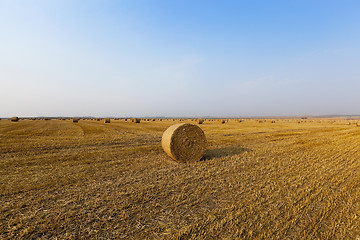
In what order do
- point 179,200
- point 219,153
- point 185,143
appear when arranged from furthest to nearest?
1. point 219,153
2. point 185,143
3. point 179,200

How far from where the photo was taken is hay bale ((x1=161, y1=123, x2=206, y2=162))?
7881mm

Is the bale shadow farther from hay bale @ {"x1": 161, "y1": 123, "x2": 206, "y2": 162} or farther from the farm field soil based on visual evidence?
the farm field soil

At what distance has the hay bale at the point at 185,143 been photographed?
788cm

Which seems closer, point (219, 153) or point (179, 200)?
point (179, 200)

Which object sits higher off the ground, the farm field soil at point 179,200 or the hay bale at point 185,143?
the hay bale at point 185,143

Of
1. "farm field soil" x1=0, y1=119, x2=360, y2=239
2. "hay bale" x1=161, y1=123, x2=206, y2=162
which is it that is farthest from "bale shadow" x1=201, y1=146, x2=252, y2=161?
"farm field soil" x1=0, y1=119, x2=360, y2=239

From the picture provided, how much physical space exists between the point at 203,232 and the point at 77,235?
2.19m

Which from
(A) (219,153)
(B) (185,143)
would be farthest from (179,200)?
(A) (219,153)

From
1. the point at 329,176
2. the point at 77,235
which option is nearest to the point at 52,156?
the point at 77,235

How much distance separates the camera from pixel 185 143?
8.16 m

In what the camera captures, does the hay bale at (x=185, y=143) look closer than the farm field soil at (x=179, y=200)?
No

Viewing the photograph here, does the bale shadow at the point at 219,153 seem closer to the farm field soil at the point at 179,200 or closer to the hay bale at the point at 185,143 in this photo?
the hay bale at the point at 185,143

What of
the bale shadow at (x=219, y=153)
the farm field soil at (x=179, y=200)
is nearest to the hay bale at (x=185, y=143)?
the bale shadow at (x=219, y=153)

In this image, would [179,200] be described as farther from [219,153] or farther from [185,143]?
[219,153]
